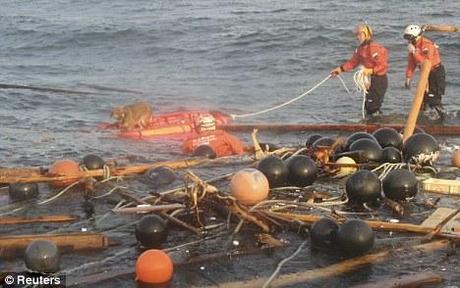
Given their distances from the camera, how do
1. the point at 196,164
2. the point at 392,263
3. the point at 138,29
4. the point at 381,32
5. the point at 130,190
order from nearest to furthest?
1. the point at 392,263
2. the point at 130,190
3. the point at 196,164
4. the point at 381,32
5. the point at 138,29

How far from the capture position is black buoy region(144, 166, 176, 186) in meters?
9.83

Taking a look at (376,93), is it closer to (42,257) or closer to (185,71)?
(185,71)

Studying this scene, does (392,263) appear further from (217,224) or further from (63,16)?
(63,16)

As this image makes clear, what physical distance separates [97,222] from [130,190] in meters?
1.15

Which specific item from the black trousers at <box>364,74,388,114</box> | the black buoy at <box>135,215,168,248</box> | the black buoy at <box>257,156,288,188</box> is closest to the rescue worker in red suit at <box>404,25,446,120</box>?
the black trousers at <box>364,74,388,114</box>

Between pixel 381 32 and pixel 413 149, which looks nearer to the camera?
pixel 413 149

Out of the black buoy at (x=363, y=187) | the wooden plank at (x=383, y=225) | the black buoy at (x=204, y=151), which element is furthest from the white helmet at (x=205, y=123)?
the wooden plank at (x=383, y=225)

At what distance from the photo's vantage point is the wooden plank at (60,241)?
7.26 metres

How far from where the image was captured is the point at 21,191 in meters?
9.21

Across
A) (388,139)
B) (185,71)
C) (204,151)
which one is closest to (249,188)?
(388,139)

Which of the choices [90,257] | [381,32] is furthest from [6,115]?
[381,32]

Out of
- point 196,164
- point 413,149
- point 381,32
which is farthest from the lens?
point 381,32

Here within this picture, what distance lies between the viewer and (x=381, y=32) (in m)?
28.7

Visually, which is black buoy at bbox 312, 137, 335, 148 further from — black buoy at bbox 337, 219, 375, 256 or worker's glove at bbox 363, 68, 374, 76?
worker's glove at bbox 363, 68, 374, 76
